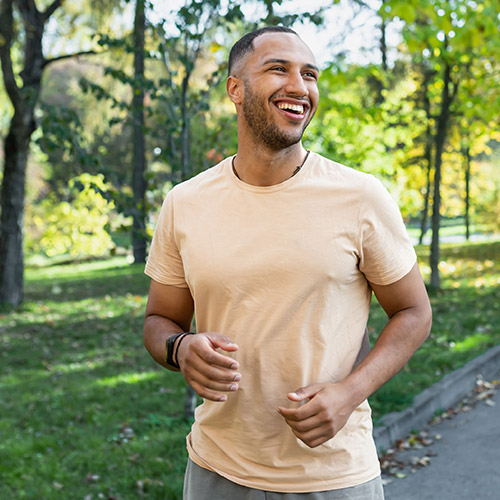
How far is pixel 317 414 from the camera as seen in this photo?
1.67m

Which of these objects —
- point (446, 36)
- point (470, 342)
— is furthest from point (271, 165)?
point (446, 36)

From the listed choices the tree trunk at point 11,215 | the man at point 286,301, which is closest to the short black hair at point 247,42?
the man at point 286,301

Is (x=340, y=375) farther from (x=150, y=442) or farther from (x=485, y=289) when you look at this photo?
(x=485, y=289)

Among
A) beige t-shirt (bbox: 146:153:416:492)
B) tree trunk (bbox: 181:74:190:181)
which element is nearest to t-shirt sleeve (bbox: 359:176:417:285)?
beige t-shirt (bbox: 146:153:416:492)

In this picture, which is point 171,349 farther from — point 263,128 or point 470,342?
point 470,342

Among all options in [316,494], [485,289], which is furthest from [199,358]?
[485,289]

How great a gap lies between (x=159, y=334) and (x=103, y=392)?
496 centimetres

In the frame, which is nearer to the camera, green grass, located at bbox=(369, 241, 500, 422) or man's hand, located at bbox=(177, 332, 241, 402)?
man's hand, located at bbox=(177, 332, 241, 402)

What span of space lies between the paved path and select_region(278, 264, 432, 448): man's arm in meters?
2.95

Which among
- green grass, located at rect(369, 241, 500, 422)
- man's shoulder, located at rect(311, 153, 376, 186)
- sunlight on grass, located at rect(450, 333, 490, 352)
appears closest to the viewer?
man's shoulder, located at rect(311, 153, 376, 186)

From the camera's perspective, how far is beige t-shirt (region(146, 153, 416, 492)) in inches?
71.7

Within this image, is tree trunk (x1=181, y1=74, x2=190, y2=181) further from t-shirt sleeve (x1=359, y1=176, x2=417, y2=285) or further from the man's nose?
t-shirt sleeve (x1=359, y1=176, x2=417, y2=285)

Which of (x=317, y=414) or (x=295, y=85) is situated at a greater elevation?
(x=295, y=85)

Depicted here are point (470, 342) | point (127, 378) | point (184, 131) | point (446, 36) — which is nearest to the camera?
point (184, 131)
